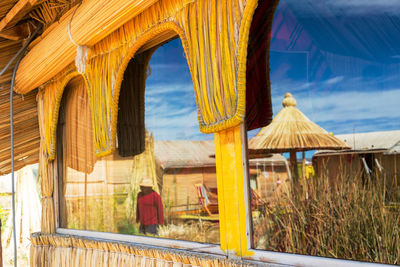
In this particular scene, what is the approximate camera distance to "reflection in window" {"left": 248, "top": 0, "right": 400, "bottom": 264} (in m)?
2.56

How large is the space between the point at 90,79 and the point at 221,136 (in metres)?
1.44

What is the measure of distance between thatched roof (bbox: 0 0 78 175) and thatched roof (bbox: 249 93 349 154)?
1.86m

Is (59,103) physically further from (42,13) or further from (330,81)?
(330,81)

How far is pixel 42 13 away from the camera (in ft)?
13.5

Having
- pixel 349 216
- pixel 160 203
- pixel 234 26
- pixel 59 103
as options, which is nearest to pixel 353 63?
pixel 349 216

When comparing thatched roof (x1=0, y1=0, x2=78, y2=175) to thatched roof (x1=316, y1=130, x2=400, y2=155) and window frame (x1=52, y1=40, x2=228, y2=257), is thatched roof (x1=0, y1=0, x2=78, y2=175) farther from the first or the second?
thatched roof (x1=316, y1=130, x2=400, y2=155)

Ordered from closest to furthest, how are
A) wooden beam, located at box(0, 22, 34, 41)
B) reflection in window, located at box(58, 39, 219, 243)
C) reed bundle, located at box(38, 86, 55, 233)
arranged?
reflection in window, located at box(58, 39, 219, 243)
wooden beam, located at box(0, 22, 34, 41)
reed bundle, located at box(38, 86, 55, 233)

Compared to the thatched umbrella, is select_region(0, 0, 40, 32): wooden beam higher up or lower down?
higher up

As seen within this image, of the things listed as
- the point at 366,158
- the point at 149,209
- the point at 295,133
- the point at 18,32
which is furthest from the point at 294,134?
the point at 18,32

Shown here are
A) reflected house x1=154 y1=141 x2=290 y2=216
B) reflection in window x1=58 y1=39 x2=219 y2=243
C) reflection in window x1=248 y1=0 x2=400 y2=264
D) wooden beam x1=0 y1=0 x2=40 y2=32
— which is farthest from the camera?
wooden beam x1=0 y1=0 x2=40 y2=32

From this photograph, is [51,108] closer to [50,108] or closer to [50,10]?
[50,108]

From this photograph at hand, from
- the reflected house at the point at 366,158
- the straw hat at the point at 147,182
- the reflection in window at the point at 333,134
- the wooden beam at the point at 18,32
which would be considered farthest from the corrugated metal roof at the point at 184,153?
the wooden beam at the point at 18,32

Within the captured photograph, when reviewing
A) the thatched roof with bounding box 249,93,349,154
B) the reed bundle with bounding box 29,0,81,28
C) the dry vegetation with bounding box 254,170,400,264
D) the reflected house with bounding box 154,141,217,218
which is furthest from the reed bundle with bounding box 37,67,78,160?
the dry vegetation with bounding box 254,170,400,264

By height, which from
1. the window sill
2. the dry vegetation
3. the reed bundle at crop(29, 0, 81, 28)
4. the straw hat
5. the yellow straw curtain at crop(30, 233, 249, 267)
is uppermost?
the reed bundle at crop(29, 0, 81, 28)
